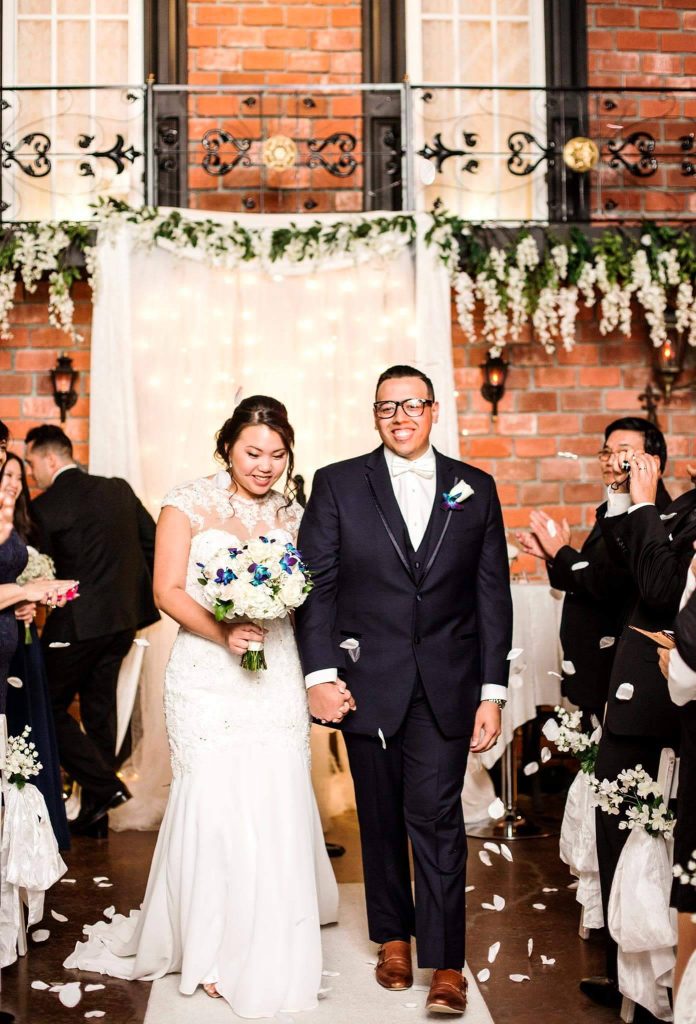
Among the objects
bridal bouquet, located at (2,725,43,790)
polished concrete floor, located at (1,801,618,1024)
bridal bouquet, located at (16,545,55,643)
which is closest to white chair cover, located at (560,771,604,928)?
polished concrete floor, located at (1,801,618,1024)

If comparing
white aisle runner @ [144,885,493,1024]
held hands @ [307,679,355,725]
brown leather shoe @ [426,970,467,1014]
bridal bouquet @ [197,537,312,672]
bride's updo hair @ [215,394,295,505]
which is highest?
bride's updo hair @ [215,394,295,505]

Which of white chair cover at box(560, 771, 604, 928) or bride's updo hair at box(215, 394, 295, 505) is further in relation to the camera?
white chair cover at box(560, 771, 604, 928)

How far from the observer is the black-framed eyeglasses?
3338mm

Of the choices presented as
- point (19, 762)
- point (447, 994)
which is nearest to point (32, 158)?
point (19, 762)

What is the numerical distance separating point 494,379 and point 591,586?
2962mm

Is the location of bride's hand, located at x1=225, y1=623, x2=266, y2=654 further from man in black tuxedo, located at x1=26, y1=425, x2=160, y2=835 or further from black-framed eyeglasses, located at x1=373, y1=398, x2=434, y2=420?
man in black tuxedo, located at x1=26, y1=425, x2=160, y2=835

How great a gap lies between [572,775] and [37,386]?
149 inches

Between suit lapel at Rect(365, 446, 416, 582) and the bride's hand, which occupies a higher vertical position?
suit lapel at Rect(365, 446, 416, 582)

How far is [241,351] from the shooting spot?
6227 mm

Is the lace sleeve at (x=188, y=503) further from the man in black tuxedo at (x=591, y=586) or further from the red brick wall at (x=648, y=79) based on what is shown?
the red brick wall at (x=648, y=79)

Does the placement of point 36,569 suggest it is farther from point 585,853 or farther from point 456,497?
point 585,853

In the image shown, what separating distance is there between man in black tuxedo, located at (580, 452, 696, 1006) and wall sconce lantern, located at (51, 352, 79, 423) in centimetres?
398

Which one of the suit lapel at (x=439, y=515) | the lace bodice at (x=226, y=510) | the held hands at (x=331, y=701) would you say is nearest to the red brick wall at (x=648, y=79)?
the suit lapel at (x=439, y=515)

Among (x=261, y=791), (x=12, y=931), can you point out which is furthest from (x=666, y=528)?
(x=12, y=931)
